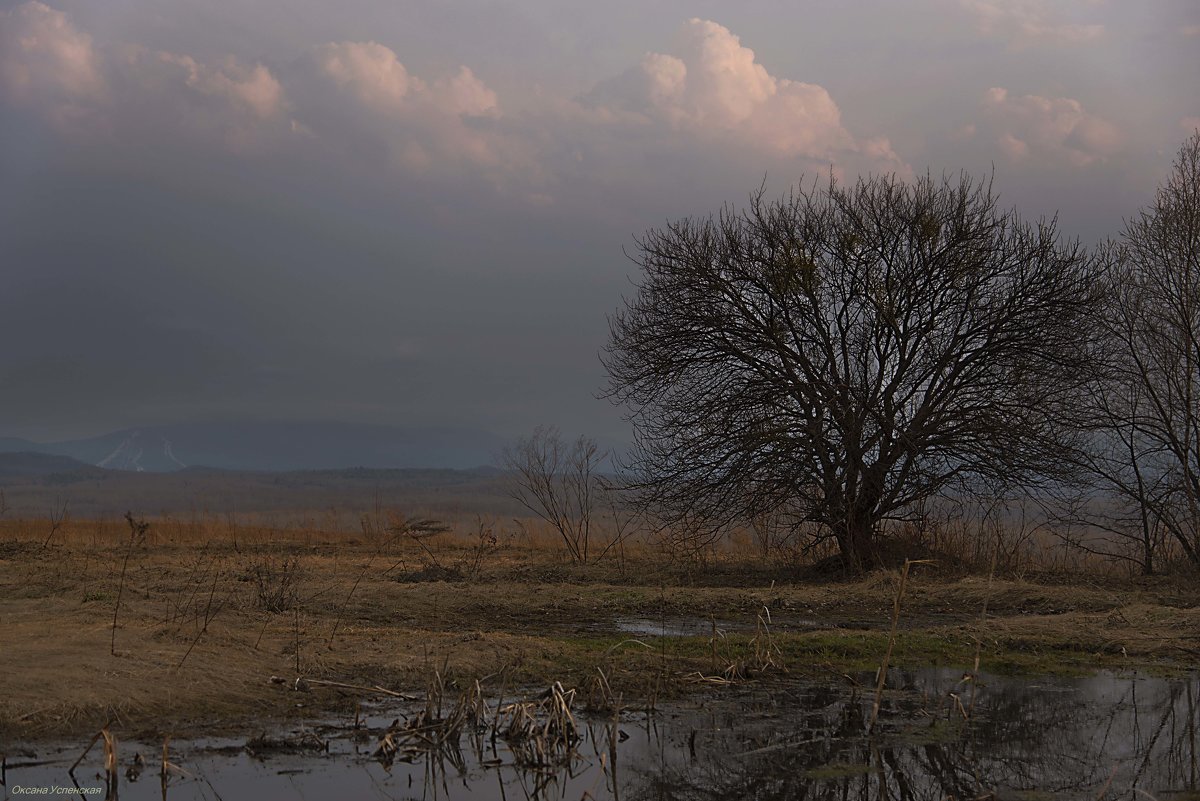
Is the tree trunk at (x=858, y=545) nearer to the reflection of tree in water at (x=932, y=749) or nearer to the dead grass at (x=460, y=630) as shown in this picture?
the dead grass at (x=460, y=630)

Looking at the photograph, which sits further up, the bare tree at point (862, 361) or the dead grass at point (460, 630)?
the bare tree at point (862, 361)

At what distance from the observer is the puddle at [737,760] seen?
6.02 metres

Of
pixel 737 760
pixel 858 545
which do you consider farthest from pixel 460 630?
pixel 858 545

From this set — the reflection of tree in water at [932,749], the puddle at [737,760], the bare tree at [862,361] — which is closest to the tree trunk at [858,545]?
the bare tree at [862,361]

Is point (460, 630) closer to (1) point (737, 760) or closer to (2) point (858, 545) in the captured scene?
(1) point (737, 760)

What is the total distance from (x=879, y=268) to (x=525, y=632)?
10.2 m

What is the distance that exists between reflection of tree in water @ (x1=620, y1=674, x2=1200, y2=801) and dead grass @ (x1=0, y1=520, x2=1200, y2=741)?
1.09 metres

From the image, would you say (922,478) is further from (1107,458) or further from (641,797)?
(641,797)

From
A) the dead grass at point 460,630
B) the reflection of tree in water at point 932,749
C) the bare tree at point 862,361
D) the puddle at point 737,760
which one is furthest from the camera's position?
the bare tree at point 862,361

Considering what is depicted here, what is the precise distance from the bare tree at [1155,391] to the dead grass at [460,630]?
3535 mm

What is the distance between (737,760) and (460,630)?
5.62m

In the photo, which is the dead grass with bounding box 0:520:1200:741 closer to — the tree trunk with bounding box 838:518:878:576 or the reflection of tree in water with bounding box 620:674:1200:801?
the tree trunk with bounding box 838:518:878:576

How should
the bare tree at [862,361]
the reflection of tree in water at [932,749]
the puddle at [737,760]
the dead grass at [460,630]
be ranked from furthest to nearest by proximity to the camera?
the bare tree at [862,361] → the dead grass at [460,630] → the reflection of tree in water at [932,749] → the puddle at [737,760]

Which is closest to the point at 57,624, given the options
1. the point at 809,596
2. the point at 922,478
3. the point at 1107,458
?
the point at 809,596
